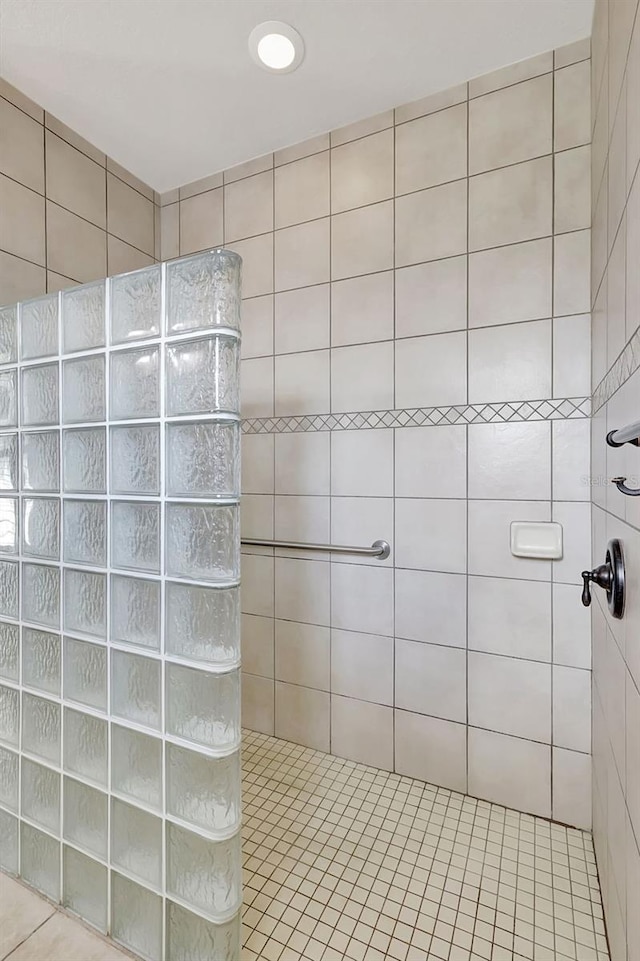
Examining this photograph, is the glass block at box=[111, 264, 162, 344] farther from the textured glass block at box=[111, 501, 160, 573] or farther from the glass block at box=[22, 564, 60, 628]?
the glass block at box=[22, 564, 60, 628]

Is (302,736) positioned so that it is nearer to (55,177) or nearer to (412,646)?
(412,646)

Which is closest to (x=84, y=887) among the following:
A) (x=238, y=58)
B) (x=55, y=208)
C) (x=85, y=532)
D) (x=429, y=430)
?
(x=85, y=532)

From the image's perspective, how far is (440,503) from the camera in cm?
164

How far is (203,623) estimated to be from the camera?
3.18 ft

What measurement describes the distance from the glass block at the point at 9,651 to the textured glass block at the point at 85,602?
Result: 23 centimetres

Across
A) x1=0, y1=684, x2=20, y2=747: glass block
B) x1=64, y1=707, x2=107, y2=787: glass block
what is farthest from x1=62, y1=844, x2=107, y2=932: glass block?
x1=0, y1=684, x2=20, y2=747: glass block

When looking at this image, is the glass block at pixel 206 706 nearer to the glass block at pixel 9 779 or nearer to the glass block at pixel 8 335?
the glass block at pixel 9 779

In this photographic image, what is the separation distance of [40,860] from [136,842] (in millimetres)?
386

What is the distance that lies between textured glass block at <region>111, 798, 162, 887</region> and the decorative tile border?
→ 4.18 ft

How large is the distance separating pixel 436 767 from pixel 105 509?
138 cm

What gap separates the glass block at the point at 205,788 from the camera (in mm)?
970

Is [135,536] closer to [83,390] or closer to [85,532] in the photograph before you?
[85,532]

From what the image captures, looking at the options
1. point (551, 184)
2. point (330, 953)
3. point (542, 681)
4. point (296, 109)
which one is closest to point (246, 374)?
point (296, 109)

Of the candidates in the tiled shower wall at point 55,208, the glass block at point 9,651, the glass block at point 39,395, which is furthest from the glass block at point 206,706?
the tiled shower wall at point 55,208
